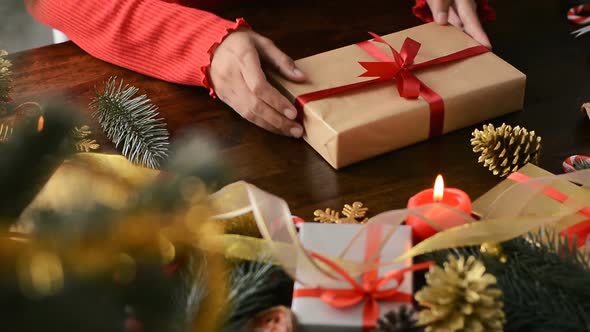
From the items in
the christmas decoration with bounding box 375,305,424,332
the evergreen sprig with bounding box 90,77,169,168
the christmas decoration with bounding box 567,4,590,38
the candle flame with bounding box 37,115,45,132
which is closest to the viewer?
the candle flame with bounding box 37,115,45,132

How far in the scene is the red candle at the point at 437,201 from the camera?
778mm

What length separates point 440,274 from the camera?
0.63 metres

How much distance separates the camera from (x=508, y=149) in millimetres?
976

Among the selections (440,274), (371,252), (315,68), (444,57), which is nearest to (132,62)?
(315,68)

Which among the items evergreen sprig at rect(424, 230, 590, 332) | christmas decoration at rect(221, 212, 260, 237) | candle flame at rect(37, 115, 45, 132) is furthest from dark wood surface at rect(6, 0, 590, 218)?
candle flame at rect(37, 115, 45, 132)

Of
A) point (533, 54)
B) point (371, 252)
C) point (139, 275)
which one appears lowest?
point (533, 54)

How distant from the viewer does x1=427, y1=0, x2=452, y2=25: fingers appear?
125 centimetres

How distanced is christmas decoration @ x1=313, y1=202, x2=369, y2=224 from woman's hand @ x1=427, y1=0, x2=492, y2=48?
439mm

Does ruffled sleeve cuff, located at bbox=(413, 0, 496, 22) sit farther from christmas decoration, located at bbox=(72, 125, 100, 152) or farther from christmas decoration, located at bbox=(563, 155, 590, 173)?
christmas decoration, located at bbox=(72, 125, 100, 152)

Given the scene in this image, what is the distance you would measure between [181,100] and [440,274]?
0.63 meters

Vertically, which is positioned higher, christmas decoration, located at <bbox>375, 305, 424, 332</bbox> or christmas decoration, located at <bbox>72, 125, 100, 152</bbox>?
christmas decoration, located at <bbox>375, 305, 424, 332</bbox>

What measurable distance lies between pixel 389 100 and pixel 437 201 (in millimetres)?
279

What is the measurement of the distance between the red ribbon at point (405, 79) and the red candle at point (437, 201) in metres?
0.25

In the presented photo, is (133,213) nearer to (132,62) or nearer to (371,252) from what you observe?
(371,252)
